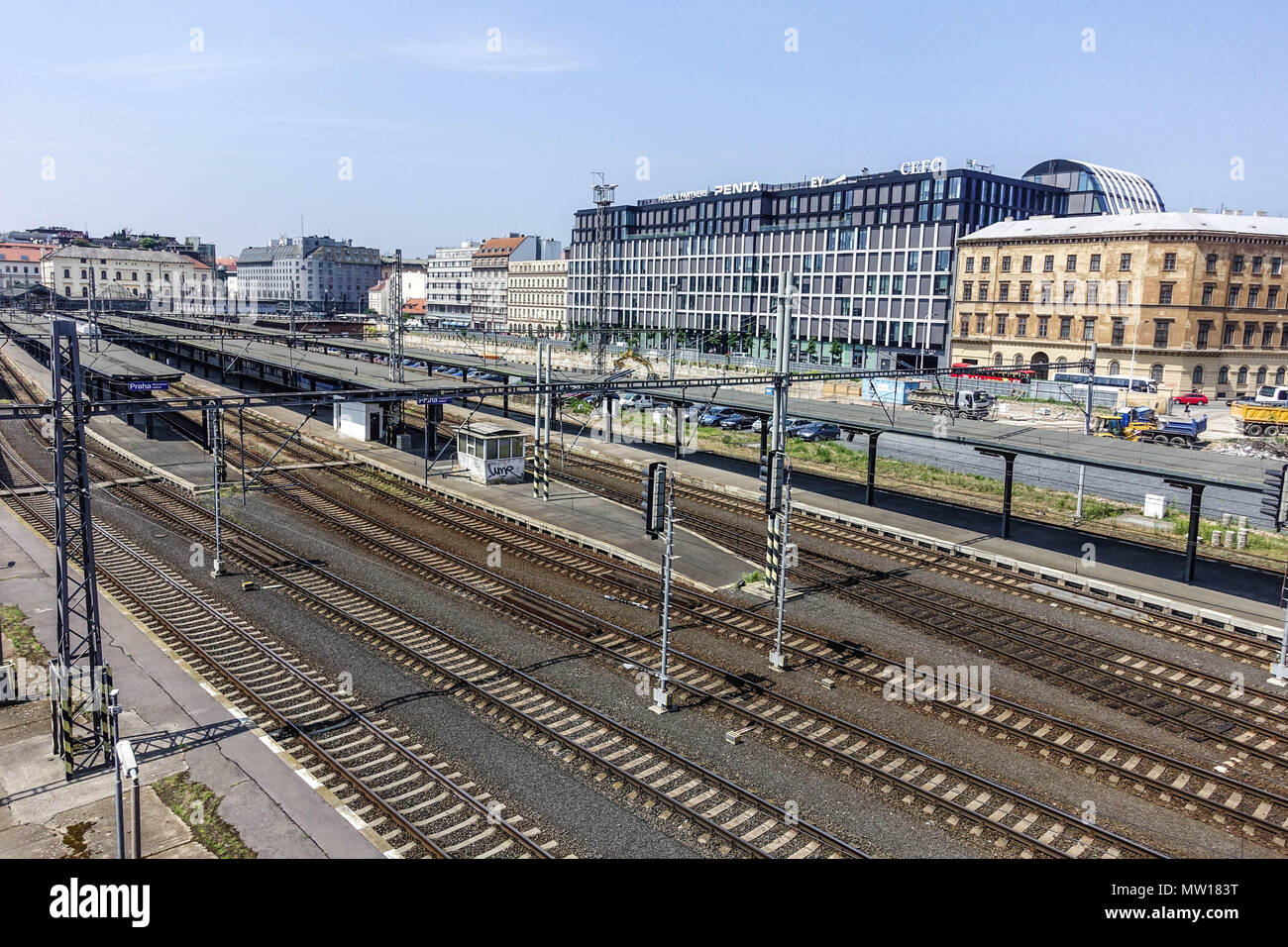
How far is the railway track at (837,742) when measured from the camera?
13.9m

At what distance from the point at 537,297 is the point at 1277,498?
125 metres

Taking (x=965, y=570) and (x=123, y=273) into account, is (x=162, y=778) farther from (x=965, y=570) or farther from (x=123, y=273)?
(x=123, y=273)

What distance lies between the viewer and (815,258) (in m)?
95.6

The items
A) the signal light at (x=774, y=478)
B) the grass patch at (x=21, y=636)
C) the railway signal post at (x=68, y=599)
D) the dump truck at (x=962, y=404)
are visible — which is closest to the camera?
the railway signal post at (x=68, y=599)

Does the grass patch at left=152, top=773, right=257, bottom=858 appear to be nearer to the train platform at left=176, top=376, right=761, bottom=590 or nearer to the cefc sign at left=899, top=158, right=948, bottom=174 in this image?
the train platform at left=176, top=376, right=761, bottom=590

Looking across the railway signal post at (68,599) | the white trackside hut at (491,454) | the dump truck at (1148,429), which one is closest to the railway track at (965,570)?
the white trackside hut at (491,454)

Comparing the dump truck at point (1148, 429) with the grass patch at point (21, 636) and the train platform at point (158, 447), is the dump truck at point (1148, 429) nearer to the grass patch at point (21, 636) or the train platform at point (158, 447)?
the train platform at point (158, 447)

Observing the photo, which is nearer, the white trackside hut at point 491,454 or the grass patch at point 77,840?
the grass patch at point 77,840

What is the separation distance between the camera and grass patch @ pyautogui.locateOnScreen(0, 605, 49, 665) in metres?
19.2

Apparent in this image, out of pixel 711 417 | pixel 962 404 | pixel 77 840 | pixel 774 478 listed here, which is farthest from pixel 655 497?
pixel 962 404

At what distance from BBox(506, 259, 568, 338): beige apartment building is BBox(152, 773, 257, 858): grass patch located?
384ft

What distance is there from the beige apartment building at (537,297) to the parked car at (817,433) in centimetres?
8155

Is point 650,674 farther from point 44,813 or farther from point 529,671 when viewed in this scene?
point 44,813

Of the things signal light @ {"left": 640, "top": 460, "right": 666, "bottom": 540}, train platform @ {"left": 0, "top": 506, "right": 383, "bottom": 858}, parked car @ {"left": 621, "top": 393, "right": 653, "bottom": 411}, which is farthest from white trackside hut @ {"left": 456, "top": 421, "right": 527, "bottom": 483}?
parked car @ {"left": 621, "top": 393, "right": 653, "bottom": 411}
